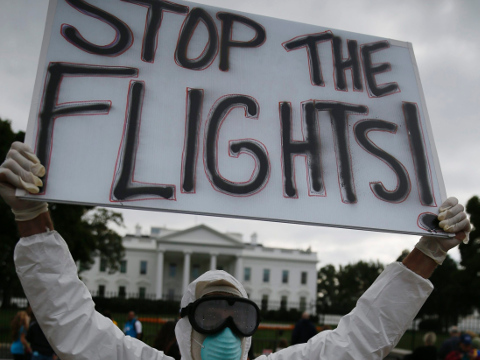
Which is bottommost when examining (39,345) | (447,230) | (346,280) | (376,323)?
(39,345)

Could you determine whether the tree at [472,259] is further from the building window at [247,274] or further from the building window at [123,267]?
the building window at [123,267]

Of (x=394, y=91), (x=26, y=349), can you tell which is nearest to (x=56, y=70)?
(x=394, y=91)

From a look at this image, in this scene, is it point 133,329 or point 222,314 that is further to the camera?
point 133,329

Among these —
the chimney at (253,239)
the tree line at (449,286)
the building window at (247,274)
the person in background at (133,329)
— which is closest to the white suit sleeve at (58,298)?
the person in background at (133,329)

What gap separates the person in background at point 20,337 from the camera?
772 centimetres

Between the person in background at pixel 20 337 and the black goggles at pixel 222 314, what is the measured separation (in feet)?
22.3

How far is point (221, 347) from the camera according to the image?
1755 mm

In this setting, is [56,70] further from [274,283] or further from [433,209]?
[274,283]

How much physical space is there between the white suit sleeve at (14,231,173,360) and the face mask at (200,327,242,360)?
1.07 feet

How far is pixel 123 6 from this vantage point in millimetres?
2064

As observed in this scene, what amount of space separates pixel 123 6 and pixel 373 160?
114 cm

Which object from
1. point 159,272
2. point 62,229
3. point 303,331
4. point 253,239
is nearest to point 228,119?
point 303,331

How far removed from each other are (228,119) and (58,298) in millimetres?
849

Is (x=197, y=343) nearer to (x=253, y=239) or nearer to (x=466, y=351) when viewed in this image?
(x=466, y=351)
